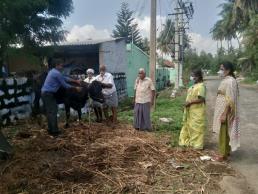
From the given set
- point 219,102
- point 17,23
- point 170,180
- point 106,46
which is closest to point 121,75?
point 106,46

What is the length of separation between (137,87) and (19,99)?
12.1ft

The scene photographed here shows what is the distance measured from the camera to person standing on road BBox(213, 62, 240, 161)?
24.6 feet

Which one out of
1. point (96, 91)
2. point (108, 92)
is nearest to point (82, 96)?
point (96, 91)

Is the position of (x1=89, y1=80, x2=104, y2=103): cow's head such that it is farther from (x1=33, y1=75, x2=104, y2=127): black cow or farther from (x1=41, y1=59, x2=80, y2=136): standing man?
(x1=41, y1=59, x2=80, y2=136): standing man

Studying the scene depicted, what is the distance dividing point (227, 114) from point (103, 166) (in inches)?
99.9

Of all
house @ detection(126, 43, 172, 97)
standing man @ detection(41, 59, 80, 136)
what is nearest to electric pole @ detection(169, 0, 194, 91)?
house @ detection(126, 43, 172, 97)

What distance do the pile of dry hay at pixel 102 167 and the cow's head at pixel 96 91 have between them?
1838mm

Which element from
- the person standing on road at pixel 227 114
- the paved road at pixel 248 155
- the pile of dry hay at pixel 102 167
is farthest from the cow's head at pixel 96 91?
the person standing on road at pixel 227 114

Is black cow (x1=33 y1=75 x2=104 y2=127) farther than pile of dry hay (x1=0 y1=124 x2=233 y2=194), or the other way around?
black cow (x1=33 y1=75 x2=104 y2=127)

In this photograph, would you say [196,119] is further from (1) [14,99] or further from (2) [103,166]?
(1) [14,99]

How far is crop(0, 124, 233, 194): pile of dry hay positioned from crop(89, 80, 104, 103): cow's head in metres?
1.84

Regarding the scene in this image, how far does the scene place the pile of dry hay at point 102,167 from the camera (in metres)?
5.75

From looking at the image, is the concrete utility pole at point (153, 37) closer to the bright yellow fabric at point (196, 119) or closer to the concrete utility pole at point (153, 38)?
the concrete utility pole at point (153, 38)

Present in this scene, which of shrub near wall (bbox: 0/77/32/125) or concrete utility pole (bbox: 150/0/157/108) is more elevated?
concrete utility pole (bbox: 150/0/157/108)
